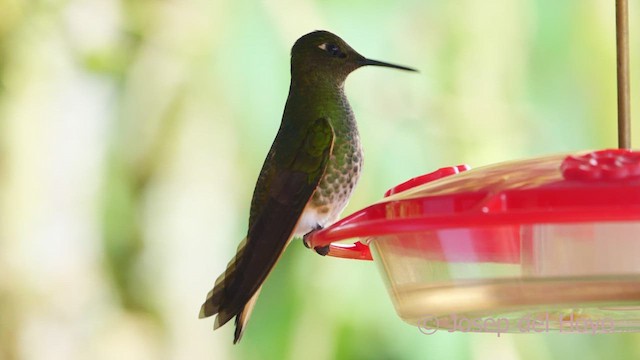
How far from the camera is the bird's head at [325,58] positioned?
2.01 m

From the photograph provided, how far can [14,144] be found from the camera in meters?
2.52

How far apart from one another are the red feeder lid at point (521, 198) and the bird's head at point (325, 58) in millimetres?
897

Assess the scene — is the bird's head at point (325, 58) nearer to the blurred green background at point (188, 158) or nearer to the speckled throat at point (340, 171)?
the speckled throat at point (340, 171)

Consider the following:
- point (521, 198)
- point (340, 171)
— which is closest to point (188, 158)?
point (340, 171)

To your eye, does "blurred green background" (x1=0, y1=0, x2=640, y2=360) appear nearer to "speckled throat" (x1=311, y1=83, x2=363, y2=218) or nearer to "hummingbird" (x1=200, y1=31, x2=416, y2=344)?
"hummingbird" (x1=200, y1=31, x2=416, y2=344)

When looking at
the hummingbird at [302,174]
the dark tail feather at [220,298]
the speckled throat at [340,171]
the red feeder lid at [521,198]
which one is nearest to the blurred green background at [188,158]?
the hummingbird at [302,174]

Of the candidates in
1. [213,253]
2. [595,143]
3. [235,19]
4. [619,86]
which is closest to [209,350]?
[213,253]

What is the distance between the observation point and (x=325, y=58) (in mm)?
2031

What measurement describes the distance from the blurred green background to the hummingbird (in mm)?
635

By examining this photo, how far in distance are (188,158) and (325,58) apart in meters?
0.72

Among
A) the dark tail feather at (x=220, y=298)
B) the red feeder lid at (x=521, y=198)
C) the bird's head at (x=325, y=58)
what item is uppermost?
the bird's head at (x=325, y=58)

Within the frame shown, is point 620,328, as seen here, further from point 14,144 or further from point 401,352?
point 14,144

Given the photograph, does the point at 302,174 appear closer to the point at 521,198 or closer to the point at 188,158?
the point at 521,198

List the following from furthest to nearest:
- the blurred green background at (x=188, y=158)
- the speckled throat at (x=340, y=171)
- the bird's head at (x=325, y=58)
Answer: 1. the blurred green background at (x=188, y=158)
2. the bird's head at (x=325, y=58)
3. the speckled throat at (x=340, y=171)
